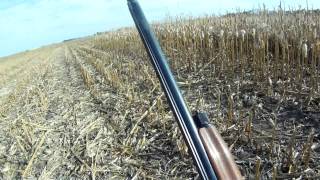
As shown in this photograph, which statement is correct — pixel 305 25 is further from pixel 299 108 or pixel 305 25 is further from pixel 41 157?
pixel 41 157

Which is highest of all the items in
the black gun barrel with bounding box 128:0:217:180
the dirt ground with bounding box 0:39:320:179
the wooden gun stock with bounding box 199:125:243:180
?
the black gun barrel with bounding box 128:0:217:180

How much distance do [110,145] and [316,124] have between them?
2.03 m

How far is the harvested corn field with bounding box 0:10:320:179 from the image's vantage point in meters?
3.91

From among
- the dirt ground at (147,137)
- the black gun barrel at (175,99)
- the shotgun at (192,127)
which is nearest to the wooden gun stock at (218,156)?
the shotgun at (192,127)

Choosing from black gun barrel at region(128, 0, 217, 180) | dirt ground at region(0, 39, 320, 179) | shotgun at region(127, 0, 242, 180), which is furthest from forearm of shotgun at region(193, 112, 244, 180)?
dirt ground at region(0, 39, 320, 179)

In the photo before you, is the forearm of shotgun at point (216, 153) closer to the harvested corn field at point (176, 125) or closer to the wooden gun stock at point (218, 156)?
the wooden gun stock at point (218, 156)

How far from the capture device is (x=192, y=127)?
1548 millimetres

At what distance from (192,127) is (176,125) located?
3243mm

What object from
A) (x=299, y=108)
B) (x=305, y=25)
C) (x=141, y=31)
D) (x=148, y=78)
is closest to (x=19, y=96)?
(x=148, y=78)

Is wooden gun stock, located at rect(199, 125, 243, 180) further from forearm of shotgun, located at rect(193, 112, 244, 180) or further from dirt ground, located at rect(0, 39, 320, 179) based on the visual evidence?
dirt ground, located at rect(0, 39, 320, 179)

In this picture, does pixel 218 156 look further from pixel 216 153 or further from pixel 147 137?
pixel 147 137

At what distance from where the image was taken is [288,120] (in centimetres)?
462

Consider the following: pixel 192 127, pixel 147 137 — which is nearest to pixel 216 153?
pixel 192 127

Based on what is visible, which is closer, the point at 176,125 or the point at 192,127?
the point at 192,127
